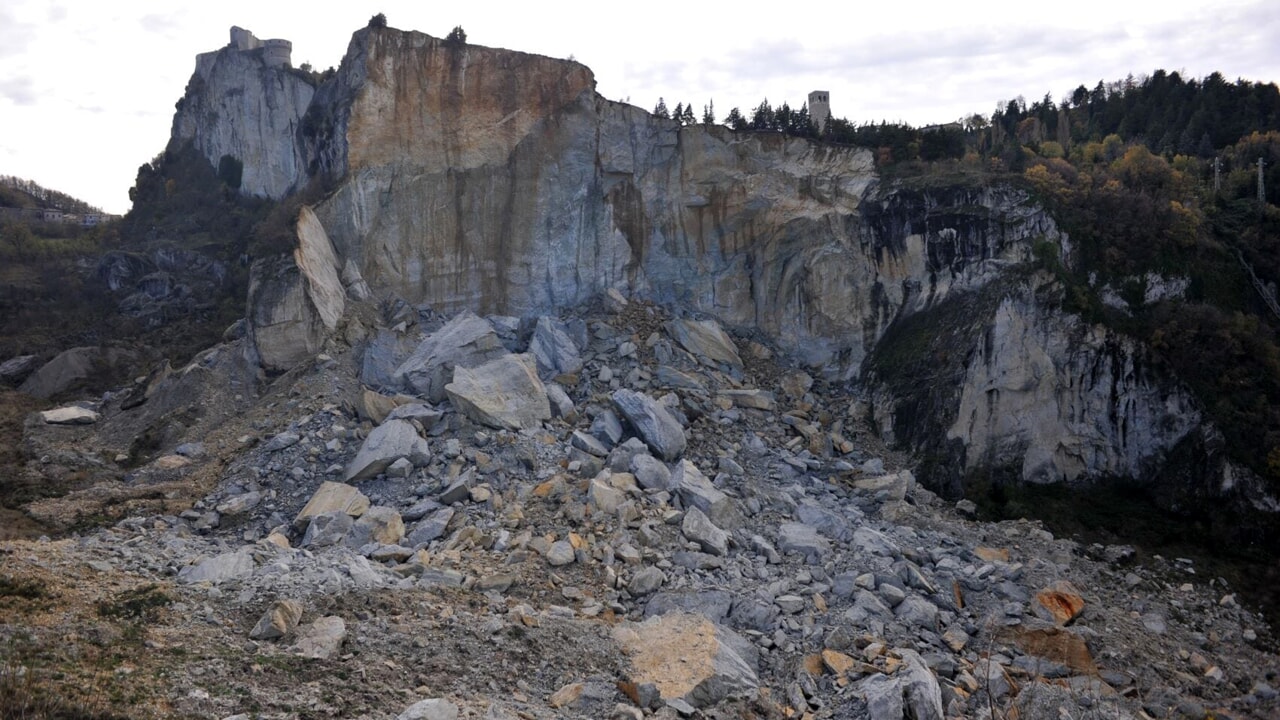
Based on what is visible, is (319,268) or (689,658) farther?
(319,268)

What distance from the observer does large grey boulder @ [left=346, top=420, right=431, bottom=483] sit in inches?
665

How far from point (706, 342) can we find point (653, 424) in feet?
17.6

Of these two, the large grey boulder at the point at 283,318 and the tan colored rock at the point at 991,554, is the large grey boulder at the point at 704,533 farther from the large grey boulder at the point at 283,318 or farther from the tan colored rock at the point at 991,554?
the large grey boulder at the point at 283,318

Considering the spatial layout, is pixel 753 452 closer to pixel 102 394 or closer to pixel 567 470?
pixel 567 470

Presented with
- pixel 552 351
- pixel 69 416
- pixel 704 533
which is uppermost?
pixel 552 351

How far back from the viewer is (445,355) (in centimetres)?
2011

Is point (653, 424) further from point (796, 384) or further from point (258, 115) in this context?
point (258, 115)

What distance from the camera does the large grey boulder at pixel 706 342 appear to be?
2295 centimetres

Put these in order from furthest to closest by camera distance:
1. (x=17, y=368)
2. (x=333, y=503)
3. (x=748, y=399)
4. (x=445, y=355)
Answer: (x=17, y=368)
(x=748, y=399)
(x=445, y=355)
(x=333, y=503)

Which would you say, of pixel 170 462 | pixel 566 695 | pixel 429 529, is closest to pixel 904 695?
pixel 566 695

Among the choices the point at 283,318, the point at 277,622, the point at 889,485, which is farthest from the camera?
the point at 283,318

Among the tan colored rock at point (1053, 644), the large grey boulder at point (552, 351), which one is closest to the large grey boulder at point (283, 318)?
the large grey boulder at point (552, 351)

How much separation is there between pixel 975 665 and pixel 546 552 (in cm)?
710

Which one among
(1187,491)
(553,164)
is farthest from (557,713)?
(553,164)
